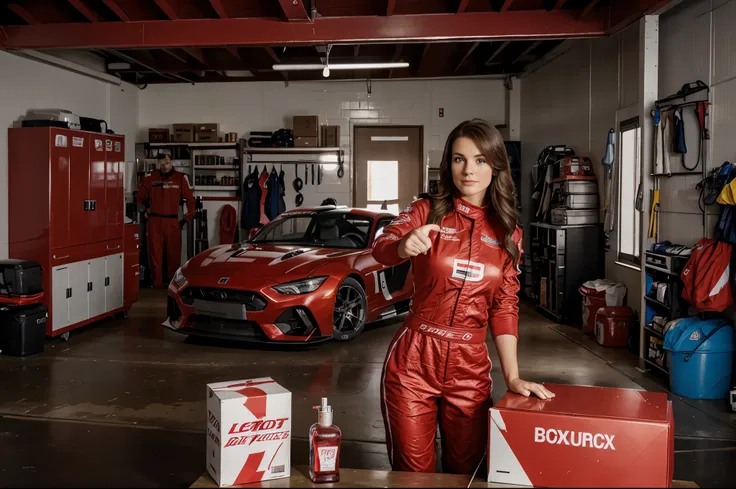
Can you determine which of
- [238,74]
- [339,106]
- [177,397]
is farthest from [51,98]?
[177,397]

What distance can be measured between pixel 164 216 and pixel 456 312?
856cm

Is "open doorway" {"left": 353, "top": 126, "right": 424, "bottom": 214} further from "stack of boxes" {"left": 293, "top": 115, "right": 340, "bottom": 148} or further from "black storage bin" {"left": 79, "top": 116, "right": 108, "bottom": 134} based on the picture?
"black storage bin" {"left": 79, "top": 116, "right": 108, "bottom": 134}

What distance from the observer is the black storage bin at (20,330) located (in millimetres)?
5562

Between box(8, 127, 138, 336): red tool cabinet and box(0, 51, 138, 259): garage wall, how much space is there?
0.59 metres

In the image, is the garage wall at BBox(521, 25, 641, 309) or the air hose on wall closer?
the garage wall at BBox(521, 25, 641, 309)

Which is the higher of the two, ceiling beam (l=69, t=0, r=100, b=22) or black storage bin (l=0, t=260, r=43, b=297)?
ceiling beam (l=69, t=0, r=100, b=22)

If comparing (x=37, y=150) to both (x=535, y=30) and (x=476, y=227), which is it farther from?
(x=476, y=227)

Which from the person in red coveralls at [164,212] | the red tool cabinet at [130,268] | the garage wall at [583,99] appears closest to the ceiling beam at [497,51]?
the garage wall at [583,99]

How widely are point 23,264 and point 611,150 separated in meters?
5.48

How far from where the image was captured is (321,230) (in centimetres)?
669

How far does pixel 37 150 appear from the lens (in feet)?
Result: 20.2

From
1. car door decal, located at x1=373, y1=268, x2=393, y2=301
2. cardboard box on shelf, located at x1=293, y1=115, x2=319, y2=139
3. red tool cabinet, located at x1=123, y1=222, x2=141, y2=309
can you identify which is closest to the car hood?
car door decal, located at x1=373, y1=268, x2=393, y2=301

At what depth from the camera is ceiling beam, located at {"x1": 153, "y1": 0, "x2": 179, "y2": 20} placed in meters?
5.90

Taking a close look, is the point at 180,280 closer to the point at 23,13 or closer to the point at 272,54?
the point at 23,13
